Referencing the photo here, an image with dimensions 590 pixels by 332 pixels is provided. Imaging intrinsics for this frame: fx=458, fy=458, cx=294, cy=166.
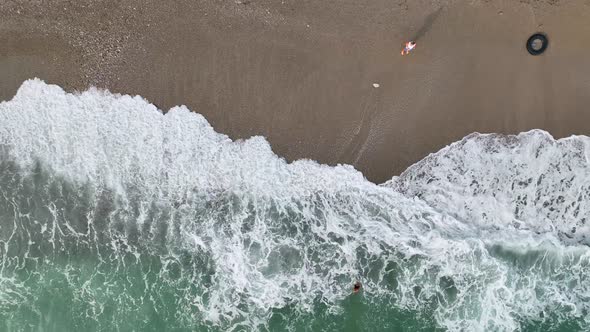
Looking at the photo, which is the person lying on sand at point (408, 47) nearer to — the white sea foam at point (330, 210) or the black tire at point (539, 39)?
the white sea foam at point (330, 210)

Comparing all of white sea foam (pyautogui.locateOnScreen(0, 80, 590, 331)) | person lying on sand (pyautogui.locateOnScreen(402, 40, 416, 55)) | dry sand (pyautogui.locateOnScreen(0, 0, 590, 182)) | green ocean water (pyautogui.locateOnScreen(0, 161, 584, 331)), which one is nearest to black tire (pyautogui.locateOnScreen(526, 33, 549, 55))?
dry sand (pyautogui.locateOnScreen(0, 0, 590, 182))

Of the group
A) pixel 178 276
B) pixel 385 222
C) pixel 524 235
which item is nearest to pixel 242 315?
pixel 178 276

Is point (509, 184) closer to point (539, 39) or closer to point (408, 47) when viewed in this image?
point (539, 39)

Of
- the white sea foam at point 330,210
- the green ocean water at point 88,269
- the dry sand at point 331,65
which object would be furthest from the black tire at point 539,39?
the green ocean water at point 88,269

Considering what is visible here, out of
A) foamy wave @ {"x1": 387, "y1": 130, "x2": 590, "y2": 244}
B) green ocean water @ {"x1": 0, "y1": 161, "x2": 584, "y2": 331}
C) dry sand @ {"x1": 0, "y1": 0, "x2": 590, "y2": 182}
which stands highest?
dry sand @ {"x1": 0, "y1": 0, "x2": 590, "y2": 182}

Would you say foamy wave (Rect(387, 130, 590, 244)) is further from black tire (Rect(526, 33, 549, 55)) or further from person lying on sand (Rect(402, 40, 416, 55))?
person lying on sand (Rect(402, 40, 416, 55))
